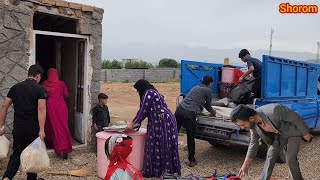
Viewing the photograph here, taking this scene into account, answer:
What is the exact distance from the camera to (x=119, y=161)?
3885 millimetres

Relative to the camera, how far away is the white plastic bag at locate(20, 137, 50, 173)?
4.61m

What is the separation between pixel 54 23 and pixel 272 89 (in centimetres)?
454

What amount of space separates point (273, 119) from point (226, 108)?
3.03m

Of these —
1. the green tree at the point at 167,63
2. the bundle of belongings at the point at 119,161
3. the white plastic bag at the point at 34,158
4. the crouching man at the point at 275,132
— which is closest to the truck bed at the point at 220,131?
the crouching man at the point at 275,132

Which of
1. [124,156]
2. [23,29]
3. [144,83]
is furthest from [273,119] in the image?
[23,29]

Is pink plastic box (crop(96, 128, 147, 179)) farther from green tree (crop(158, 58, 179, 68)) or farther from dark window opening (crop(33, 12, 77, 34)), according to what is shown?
green tree (crop(158, 58, 179, 68))

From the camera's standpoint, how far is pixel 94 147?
7.21 meters

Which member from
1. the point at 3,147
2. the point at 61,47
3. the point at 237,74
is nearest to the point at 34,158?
the point at 3,147

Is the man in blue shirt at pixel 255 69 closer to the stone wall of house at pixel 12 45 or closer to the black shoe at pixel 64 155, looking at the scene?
the black shoe at pixel 64 155

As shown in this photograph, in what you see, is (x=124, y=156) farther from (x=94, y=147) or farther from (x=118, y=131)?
(x=94, y=147)

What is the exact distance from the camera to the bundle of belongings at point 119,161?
12.3 ft

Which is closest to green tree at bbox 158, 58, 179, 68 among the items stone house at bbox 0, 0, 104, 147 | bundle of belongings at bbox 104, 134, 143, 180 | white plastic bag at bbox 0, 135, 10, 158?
stone house at bbox 0, 0, 104, 147

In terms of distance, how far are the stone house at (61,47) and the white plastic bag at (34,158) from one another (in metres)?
1.65

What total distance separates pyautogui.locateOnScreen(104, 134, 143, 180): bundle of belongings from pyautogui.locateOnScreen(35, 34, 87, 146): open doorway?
3.25 meters
